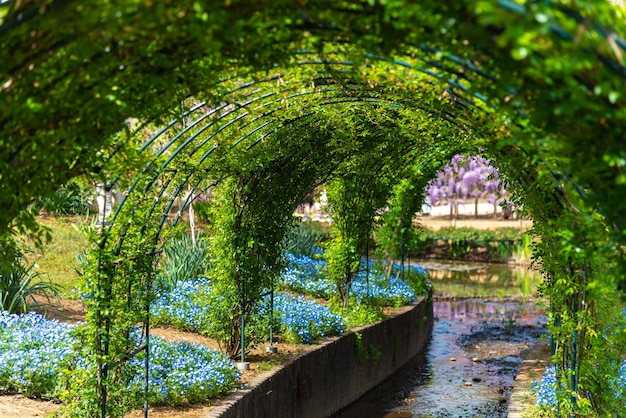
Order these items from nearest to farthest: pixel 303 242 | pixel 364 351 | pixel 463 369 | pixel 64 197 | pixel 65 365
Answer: pixel 64 197
pixel 65 365
pixel 364 351
pixel 463 369
pixel 303 242

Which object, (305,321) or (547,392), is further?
(305,321)

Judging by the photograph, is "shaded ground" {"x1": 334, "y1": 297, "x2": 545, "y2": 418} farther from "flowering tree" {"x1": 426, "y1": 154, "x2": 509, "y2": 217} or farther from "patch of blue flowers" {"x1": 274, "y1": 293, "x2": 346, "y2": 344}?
"flowering tree" {"x1": 426, "y1": 154, "x2": 509, "y2": 217}

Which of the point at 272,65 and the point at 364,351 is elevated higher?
the point at 272,65

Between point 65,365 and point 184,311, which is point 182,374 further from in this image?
point 184,311

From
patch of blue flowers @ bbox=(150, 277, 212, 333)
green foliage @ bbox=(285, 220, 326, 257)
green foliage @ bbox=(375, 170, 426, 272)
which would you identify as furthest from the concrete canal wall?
green foliage @ bbox=(285, 220, 326, 257)

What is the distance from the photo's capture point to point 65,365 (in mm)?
6410

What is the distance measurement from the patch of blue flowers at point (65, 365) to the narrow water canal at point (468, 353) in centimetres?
275

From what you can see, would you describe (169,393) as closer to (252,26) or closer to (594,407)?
(594,407)

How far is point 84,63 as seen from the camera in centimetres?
378

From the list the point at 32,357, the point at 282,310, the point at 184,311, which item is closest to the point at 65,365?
the point at 32,357

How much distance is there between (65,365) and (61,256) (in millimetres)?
6835

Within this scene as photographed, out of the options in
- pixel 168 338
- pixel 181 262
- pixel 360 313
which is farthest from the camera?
pixel 181 262

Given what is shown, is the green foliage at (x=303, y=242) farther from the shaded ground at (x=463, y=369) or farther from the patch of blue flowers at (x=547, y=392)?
the patch of blue flowers at (x=547, y=392)

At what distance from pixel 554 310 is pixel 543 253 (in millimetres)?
538
